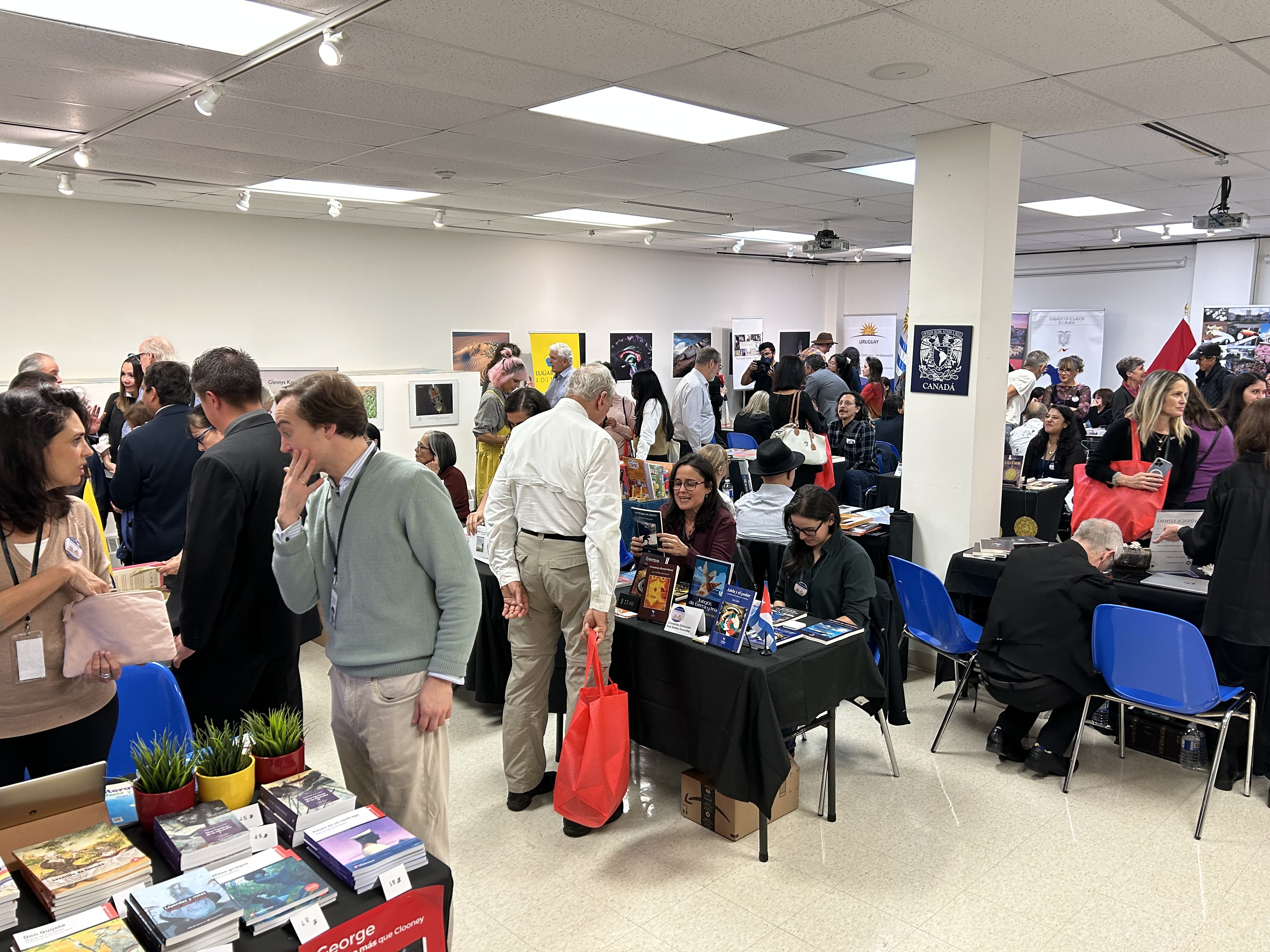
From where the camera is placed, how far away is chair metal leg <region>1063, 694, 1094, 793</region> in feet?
11.6

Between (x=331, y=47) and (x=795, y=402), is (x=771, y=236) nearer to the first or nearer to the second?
(x=795, y=402)

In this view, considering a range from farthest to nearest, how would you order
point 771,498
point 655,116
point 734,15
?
point 771,498, point 655,116, point 734,15

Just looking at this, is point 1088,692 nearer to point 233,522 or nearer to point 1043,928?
point 1043,928

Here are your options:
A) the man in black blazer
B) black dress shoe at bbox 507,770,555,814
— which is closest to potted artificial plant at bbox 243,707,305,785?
black dress shoe at bbox 507,770,555,814

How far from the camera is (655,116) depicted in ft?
14.0

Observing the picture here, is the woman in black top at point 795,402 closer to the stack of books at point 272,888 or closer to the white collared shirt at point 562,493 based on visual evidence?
the white collared shirt at point 562,493

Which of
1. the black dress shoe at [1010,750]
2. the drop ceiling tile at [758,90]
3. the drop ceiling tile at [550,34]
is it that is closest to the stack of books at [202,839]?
the drop ceiling tile at [550,34]

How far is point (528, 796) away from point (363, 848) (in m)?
1.96

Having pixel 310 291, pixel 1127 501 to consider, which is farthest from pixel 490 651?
pixel 310 291

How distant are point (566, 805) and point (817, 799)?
3.39 ft

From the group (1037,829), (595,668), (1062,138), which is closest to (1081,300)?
(1062,138)

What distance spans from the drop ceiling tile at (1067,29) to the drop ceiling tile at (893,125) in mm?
810

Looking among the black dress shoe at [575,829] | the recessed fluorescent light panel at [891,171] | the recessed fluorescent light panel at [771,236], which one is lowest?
the black dress shoe at [575,829]

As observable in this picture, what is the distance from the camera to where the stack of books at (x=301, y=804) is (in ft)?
5.49
